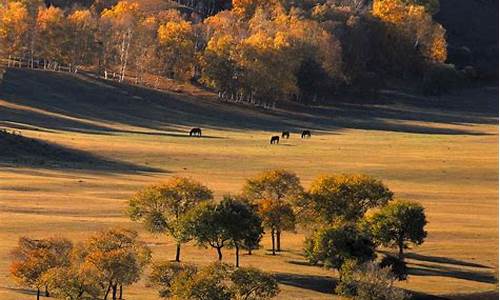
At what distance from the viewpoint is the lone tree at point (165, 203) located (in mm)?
66438

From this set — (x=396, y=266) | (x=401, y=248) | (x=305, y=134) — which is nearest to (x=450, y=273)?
(x=396, y=266)

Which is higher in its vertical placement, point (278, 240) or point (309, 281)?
point (278, 240)

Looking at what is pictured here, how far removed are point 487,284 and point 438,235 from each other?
41.6 ft

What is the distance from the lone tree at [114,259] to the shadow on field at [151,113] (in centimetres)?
7754

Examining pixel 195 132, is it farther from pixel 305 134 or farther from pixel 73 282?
pixel 73 282

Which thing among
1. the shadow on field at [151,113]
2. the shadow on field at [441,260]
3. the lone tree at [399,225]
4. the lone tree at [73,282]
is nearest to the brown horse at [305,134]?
the shadow on field at [151,113]

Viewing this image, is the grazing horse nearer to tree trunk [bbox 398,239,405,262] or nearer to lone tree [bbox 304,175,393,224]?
lone tree [bbox 304,175,393,224]

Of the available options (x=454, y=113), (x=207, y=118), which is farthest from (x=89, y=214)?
(x=454, y=113)

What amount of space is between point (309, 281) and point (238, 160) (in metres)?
48.6

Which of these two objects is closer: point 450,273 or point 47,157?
point 450,273

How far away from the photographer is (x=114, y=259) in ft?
170

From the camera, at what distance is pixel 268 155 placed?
11444 centimetres

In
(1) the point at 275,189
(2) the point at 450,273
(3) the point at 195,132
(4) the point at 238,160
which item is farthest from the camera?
(3) the point at 195,132

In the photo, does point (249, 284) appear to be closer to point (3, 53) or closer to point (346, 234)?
point (346, 234)
